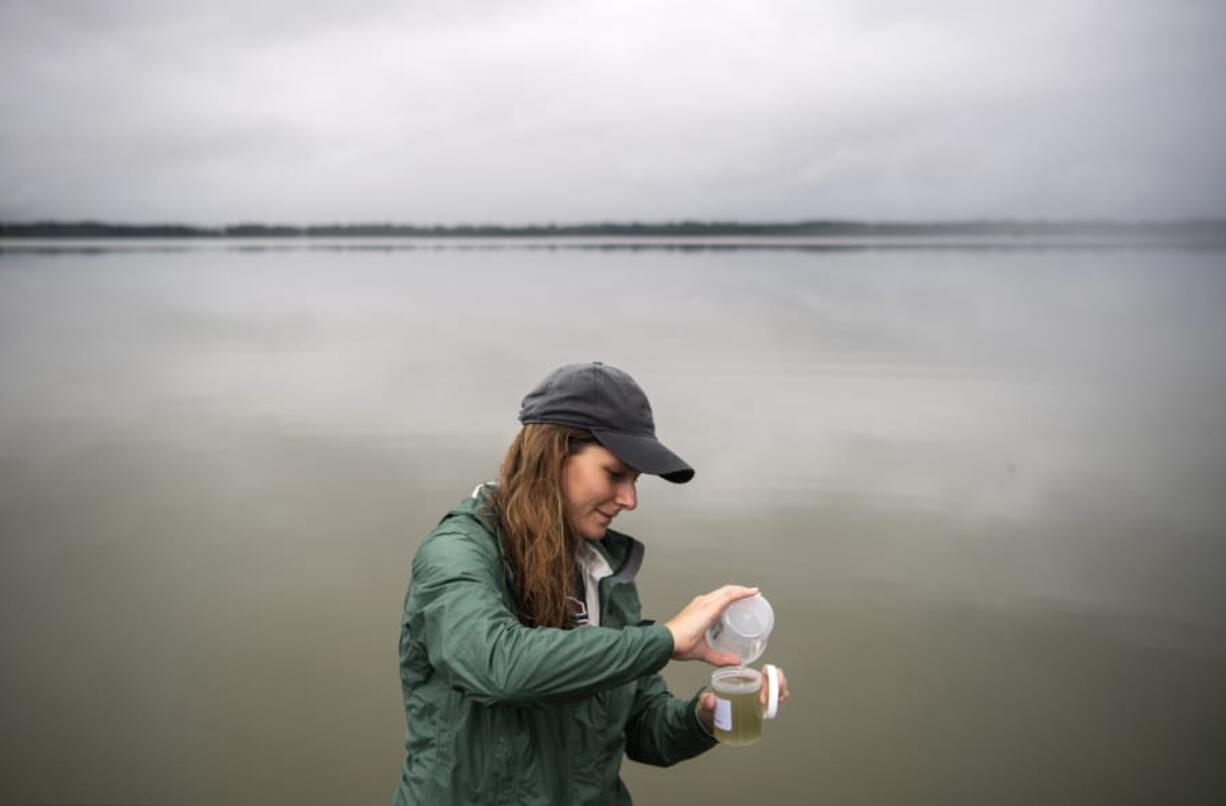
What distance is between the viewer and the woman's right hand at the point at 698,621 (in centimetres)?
197

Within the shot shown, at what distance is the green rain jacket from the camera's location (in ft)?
6.02

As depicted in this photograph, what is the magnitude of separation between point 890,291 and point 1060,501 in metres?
26.0

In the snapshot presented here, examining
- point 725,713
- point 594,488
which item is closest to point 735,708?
point 725,713

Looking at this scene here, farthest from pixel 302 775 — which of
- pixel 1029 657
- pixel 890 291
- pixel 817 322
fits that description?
pixel 890 291

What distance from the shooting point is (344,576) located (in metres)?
6.82

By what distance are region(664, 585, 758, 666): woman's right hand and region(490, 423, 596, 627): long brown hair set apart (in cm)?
29

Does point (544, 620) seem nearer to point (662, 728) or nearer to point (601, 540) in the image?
point (601, 540)

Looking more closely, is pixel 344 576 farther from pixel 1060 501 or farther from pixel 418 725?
pixel 1060 501

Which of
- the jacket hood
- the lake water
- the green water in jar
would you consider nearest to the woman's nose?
the jacket hood

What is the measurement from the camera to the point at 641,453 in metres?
2.14

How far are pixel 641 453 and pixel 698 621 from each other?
36 cm

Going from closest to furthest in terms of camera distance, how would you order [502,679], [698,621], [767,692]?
[502,679]
[698,621]
[767,692]

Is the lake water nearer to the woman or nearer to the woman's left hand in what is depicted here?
the woman's left hand

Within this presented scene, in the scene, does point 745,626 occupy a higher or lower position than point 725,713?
higher
